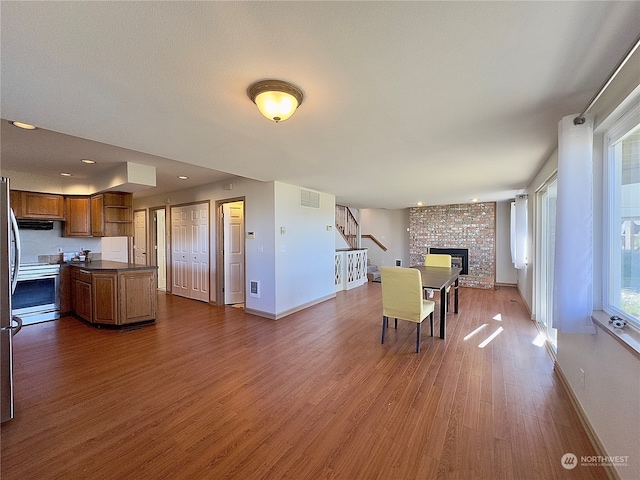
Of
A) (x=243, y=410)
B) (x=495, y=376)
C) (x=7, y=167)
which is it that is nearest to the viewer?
(x=243, y=410)

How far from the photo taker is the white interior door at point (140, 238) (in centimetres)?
657

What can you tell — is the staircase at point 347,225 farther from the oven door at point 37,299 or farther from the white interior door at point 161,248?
the oven door at point 37,299

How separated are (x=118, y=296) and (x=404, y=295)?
3958mm

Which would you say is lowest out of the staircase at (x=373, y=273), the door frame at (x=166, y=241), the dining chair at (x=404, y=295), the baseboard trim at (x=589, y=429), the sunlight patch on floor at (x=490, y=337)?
the sunlight patch on floor at (x=490, y=337)

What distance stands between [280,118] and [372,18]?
2.51ft

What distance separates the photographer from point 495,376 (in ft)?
8.23

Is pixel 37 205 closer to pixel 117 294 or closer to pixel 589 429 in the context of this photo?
pixel 117 294

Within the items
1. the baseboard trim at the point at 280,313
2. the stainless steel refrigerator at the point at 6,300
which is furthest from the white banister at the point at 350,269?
the stainless steel refrigerator at the point at 6,300

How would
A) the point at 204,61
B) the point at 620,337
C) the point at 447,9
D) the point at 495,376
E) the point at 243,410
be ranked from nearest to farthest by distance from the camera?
the point at 447,9 < the point at 204,61 < the point at 620,337 < the point at 243,410 < the point at 495,376

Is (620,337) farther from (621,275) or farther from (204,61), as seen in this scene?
(204,61)

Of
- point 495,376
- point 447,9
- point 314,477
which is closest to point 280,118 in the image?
point 447,9

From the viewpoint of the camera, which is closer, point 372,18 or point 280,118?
point 372,18

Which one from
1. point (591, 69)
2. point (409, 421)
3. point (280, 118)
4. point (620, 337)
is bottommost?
point (409, 421)

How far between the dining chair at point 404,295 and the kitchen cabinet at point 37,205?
561 centimetres
